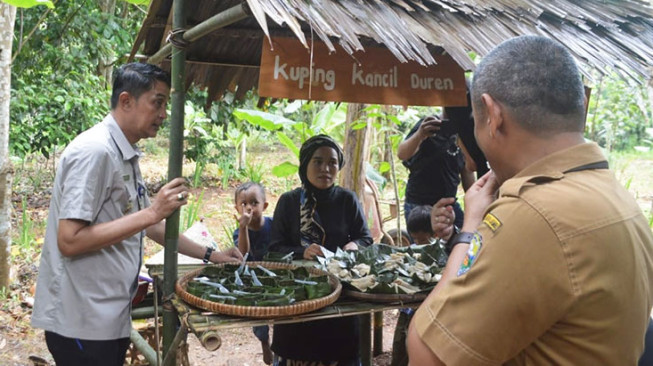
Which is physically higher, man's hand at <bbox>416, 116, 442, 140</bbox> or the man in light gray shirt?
man's hand at <bbox>416, 116, 442, 140</bbox>

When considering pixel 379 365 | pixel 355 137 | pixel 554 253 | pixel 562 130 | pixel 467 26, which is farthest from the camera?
pixel 355 137

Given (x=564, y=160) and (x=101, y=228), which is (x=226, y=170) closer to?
(x=101, y=228)

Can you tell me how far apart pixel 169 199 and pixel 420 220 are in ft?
7.54

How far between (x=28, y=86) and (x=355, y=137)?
4.41 meters

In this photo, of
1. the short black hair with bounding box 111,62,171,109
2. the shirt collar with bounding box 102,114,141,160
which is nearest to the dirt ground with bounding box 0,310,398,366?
the shirt collar with bounding box 102,114,141,160

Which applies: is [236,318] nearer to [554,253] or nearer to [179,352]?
[179,352]

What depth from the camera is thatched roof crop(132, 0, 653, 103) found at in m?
2.35

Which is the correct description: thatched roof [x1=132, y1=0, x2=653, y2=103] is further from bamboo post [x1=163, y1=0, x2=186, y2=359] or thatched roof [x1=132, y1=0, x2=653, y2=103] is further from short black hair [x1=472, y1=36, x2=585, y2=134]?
short black hair [x1=472, y1=36, x2=585, y2=134]

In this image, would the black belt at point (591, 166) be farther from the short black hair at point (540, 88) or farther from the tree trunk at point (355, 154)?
the tree trunk at point (355, 154)

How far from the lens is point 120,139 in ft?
8.25

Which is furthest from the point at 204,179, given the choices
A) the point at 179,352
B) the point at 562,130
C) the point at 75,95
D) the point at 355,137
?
the point at 562,130

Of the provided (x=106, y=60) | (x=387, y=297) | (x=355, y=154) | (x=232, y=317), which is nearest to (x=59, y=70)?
(x=106, y=60)

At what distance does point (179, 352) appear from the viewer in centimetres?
241

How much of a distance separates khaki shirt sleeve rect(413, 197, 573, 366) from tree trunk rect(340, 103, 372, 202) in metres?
4.80
